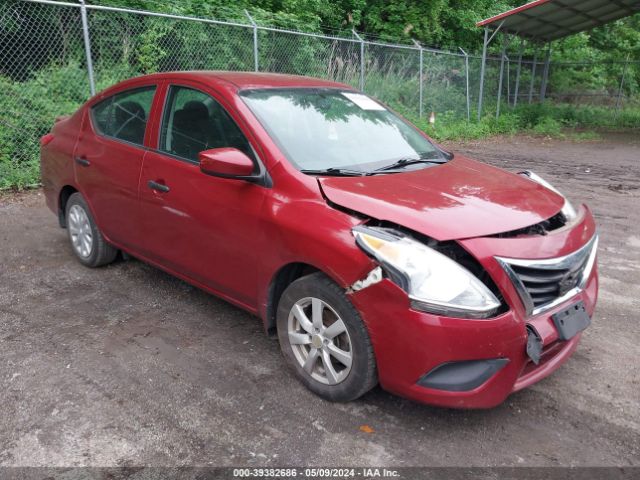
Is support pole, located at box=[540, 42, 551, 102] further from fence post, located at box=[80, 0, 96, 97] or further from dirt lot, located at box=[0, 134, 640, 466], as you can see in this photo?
dirt lot, located at box=[0, 134, 640, 466]

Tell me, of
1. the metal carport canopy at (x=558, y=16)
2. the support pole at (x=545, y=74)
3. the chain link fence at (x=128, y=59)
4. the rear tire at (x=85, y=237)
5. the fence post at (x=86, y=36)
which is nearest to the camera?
the rear tire at (x=85, y=237)

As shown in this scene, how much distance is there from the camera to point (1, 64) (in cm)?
873

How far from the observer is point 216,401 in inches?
119

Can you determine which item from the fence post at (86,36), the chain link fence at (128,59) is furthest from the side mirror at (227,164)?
the fence post at (86,36)

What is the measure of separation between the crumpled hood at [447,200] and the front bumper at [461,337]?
0.13 meters

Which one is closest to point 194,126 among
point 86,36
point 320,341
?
point 320,341

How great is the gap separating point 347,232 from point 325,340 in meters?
0.60

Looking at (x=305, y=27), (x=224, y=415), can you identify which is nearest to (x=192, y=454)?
(x=224, y=415)

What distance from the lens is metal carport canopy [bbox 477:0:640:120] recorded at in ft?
52.1

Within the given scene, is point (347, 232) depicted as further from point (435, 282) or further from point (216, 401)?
point (216, 401)

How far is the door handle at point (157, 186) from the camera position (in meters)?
3.77

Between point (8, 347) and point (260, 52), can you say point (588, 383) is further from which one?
point (260, 52)

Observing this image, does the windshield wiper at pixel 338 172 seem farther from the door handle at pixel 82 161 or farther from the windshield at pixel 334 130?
the door handle at pixel 82 161

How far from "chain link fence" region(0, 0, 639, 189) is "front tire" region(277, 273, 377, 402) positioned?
6199mm
